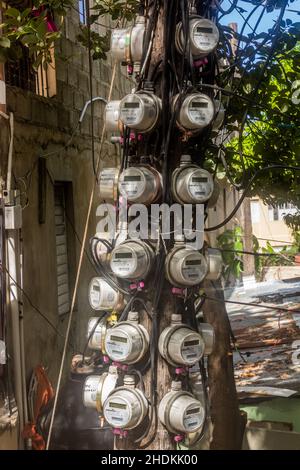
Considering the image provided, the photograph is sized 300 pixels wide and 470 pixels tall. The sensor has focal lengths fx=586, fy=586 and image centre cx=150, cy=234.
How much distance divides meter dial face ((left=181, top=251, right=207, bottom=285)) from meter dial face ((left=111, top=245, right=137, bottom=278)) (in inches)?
11.7

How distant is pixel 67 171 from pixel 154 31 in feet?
11.8

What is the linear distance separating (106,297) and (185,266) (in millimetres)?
581

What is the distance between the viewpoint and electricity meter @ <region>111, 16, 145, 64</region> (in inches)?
147

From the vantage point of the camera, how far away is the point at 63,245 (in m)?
7.19

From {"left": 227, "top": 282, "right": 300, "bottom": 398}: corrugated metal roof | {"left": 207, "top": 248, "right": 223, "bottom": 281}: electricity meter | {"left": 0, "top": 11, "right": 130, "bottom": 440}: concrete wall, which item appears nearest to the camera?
{"left": 207, "top": 248, "right": 223, "bottom": 281}: electricity meter

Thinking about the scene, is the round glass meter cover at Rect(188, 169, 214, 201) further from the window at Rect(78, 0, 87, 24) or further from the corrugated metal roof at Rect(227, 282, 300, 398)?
the window at Rect(78, 0, 87, 24)

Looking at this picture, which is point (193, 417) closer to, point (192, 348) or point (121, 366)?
point (192, 348)

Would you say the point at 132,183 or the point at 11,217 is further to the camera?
the point at 11,217

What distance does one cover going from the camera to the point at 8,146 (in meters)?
5.29

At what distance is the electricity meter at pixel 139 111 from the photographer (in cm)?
349

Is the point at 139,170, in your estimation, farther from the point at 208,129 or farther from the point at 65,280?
the point at 65,280

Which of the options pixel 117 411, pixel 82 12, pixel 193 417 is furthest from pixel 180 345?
pixel 82 12

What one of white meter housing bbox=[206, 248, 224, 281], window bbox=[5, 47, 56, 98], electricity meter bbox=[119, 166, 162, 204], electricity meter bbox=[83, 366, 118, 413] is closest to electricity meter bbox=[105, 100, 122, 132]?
electricity meter bbox=[119, 166, 162, 204]

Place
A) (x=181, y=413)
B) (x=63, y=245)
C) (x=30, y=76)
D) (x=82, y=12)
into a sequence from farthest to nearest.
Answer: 1. (x=82, y=12)
2. (x=63, y=245)
3. (x=30, y=76)
4. (x=181, y=413)
